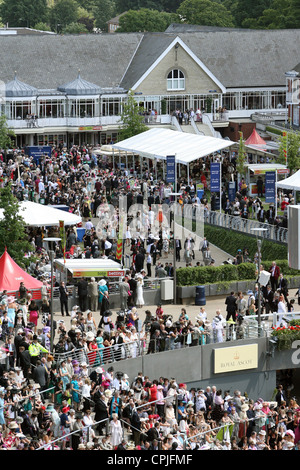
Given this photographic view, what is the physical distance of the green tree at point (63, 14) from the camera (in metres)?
153

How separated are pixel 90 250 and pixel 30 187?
1171 cm

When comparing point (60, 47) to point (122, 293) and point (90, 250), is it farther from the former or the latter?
point (122, 293)

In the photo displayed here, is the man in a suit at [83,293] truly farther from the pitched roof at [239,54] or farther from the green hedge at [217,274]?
the pitched roof at [239,54]

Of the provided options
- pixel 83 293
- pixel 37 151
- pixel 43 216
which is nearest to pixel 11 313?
pixel 83 293

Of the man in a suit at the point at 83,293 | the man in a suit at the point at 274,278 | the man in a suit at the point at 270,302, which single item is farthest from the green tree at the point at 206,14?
the man in a suit at the point at 83,293

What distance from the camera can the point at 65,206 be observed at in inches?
1987

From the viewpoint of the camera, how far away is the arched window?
7894cm

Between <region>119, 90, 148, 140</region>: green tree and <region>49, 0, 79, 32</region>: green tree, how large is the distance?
83595 millimetres

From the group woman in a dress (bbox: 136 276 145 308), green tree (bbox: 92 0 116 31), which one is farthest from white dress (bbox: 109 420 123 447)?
green tree (bbox: 92 0 116 31)

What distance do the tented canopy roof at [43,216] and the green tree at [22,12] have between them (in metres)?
98.2

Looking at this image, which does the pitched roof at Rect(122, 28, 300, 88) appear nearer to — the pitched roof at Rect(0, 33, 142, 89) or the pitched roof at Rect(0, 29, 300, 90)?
the pitched roof at Rect(0, 29, 300, 90)

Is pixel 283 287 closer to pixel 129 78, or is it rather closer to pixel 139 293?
pixel 139 293

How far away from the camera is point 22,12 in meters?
141
